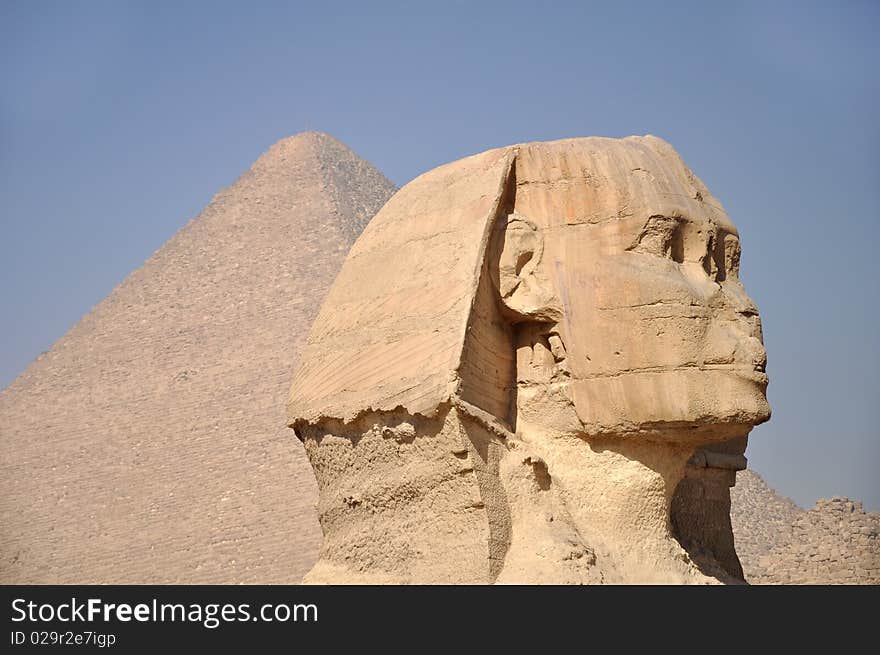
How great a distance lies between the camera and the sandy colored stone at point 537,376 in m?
5.54

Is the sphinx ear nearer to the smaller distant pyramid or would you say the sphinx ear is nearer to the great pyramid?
the smaller distant pyramid

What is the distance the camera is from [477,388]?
5652 millimetres

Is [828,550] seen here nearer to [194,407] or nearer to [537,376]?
[537,376]

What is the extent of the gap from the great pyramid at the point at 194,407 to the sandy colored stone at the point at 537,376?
175ft

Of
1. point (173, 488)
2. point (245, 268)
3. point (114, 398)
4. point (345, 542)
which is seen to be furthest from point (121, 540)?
point (345, 542)

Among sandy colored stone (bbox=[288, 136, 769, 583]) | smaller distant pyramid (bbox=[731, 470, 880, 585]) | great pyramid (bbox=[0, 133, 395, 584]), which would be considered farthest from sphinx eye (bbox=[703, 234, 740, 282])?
great pyramid (bbox=[0, 133, 395, 584])

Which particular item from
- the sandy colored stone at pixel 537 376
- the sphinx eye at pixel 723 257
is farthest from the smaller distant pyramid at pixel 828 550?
the sandy colored stone at pixel 537 376

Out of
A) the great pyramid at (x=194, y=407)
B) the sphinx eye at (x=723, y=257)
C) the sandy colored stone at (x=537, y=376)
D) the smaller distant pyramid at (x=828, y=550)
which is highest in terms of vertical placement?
the great pyramid at (x=194, y=407)

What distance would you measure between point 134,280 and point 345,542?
273 ft

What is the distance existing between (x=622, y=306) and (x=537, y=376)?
400 millimetres

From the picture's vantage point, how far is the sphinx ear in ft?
19.1

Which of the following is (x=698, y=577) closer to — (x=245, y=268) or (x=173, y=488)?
(x=173, y=488)

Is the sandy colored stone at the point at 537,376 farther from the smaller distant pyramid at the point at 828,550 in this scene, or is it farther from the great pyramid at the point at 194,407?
the great pyramid at the point at 194,407

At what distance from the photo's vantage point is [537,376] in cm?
591
